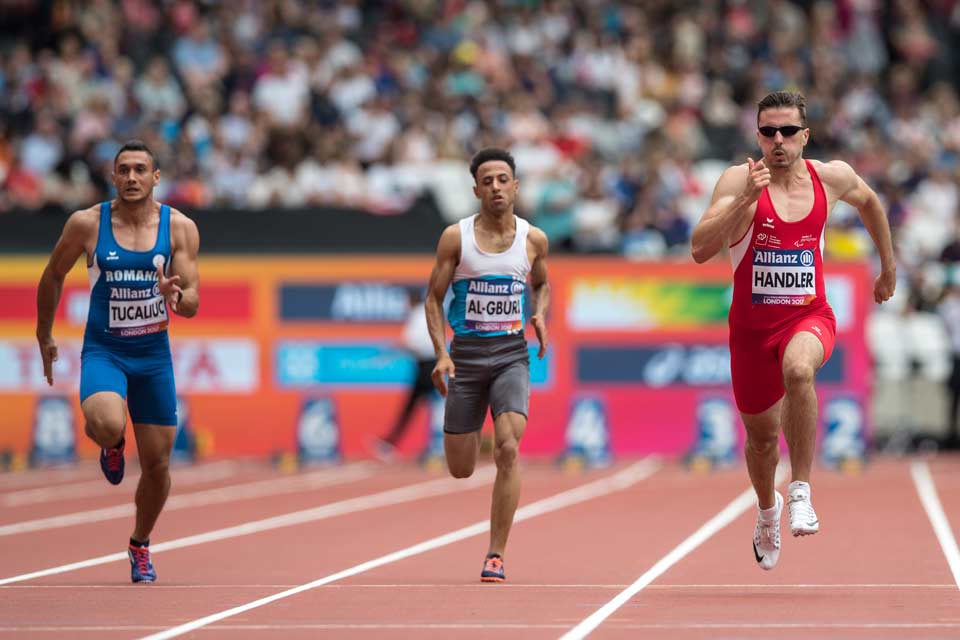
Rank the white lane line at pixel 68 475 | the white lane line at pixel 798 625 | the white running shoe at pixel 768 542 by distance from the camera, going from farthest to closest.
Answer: the white lane line at pixel 68 475
the white running shoe at pixel 768 542
the white lane line at pixel 798 625

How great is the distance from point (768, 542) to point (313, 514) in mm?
6128

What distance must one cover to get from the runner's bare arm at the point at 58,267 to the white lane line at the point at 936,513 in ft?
16.4

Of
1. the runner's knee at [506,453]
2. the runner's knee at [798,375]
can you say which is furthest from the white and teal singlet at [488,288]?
the runner's knee at [798,375]

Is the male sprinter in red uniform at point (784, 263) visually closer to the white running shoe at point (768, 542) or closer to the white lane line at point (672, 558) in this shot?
the white running shoe at point (768, 542)

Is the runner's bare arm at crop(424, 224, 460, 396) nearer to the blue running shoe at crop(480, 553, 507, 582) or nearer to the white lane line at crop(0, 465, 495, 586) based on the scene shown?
the blue running shoe at crop(480, 553, 507, 582)

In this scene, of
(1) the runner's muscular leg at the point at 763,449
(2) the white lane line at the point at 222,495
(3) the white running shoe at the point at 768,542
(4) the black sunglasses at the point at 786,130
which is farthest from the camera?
(2) the white lane line at the point at 222,495

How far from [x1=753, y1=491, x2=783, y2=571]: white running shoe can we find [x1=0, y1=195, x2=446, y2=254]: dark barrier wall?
11388 millimetres

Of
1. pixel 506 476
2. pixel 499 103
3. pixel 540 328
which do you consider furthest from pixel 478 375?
pixel 499 103

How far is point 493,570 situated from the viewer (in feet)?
33.2

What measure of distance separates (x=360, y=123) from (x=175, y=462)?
17.1 ft

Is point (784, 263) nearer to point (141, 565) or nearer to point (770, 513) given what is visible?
point (770, 513)

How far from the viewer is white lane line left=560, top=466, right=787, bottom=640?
8.19 metres

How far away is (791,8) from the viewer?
92.5 ft

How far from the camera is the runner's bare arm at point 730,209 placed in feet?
29.5
